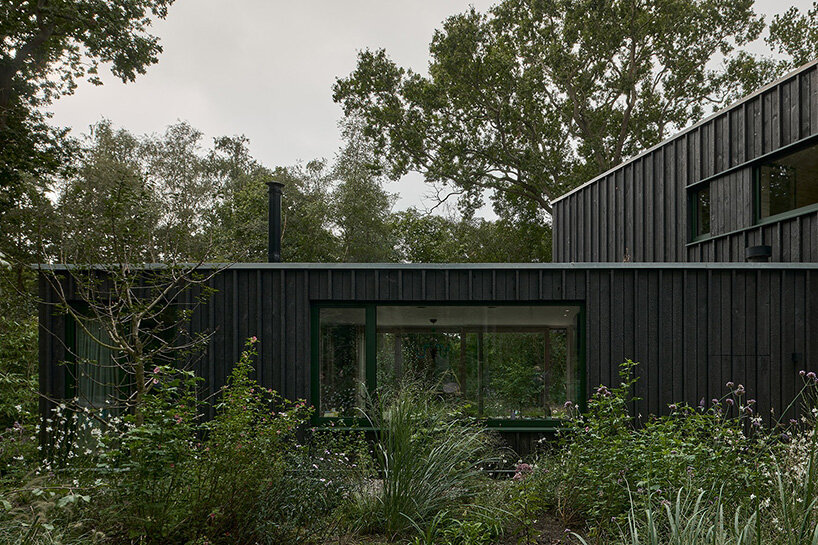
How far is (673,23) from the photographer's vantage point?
16.1m

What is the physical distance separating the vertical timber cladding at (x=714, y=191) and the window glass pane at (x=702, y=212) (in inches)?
4.5

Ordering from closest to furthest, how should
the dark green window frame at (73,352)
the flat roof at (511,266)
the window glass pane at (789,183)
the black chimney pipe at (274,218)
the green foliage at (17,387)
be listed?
the green foliage at (17,387), the flat roof at (511,266), the dark green window frame at (73,352), the window glass pane at (789,183), the black chimney pipe at (274,218)

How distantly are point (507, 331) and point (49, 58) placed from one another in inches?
454

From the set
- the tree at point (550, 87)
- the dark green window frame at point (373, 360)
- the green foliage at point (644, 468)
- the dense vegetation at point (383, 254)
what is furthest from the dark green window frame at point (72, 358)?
the tree at point (550, 87)

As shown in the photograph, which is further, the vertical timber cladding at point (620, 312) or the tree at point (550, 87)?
the tree at point (550, 87)

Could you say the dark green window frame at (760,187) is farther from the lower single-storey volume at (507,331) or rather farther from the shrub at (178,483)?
the shrub at (178,483)

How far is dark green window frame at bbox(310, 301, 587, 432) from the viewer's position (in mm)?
5867

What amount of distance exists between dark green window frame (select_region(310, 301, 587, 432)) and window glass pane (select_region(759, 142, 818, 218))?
8.99ft

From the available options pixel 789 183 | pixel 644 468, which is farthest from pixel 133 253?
pixel 789 183

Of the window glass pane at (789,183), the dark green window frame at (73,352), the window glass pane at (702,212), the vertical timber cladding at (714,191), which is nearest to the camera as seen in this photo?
the dark green window frame at (73,352)

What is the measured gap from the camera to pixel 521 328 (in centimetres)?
604

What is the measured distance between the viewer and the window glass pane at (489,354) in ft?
19.6

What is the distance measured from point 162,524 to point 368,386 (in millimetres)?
2808

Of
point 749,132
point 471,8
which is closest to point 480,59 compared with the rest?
point 471,8
